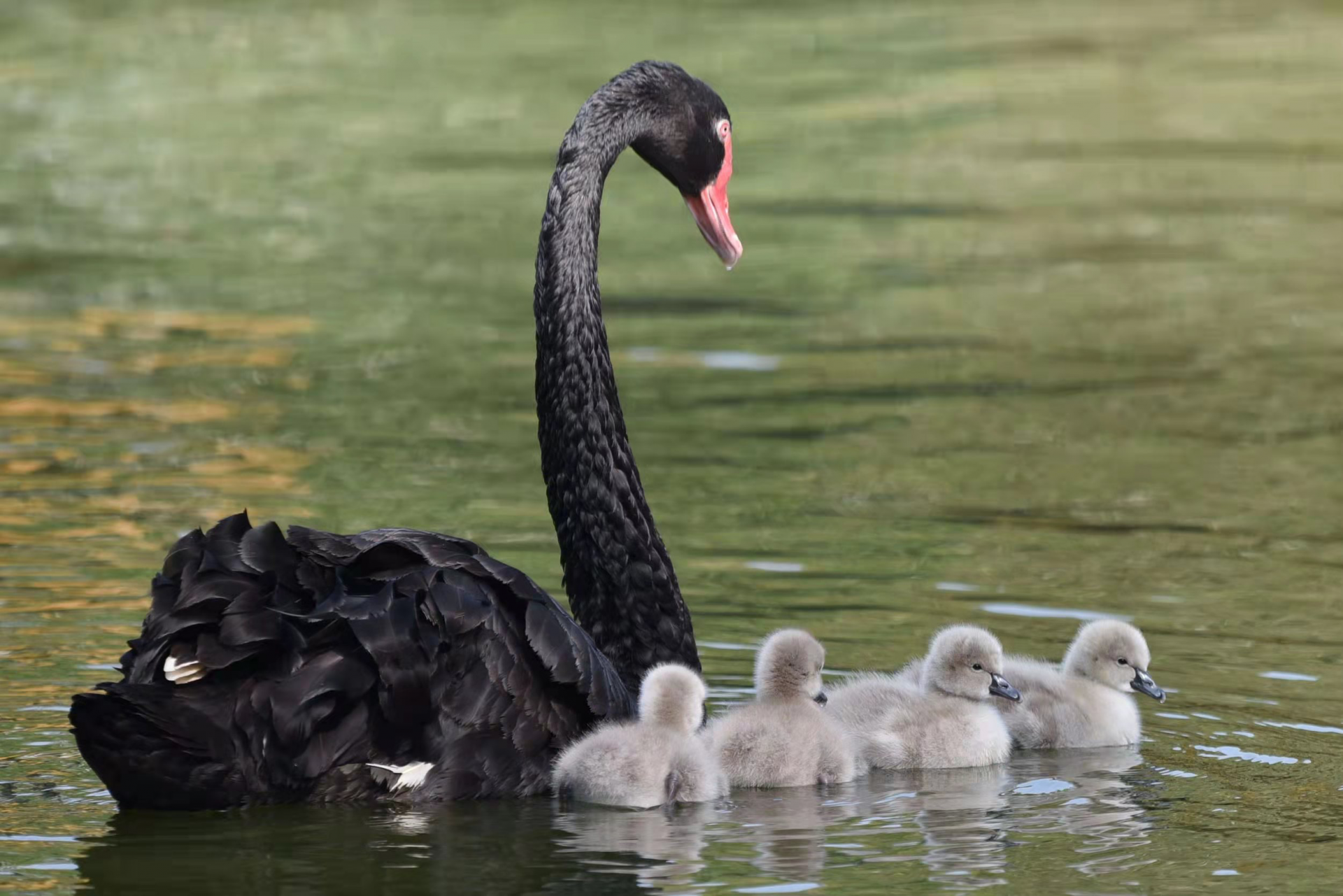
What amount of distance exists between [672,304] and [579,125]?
21.3ft

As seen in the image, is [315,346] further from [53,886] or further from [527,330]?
[53,886]

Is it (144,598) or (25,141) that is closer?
(144,598)

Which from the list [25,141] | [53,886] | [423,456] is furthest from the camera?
[25,141]

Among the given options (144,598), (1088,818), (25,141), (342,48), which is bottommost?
(1088,818)

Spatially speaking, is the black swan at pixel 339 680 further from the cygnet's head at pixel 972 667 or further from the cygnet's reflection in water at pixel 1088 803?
the cygnet's reflection in water at pixel 1088 803

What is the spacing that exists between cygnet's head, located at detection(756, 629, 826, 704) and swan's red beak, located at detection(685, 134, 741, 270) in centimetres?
162

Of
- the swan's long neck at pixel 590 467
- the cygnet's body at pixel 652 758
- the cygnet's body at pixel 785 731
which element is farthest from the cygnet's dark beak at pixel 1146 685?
the cygnet's body at pixel 652 758

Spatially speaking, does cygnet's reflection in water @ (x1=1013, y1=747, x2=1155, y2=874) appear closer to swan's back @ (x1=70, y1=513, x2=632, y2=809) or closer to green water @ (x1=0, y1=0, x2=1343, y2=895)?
green water @ (x1=0, y1=0, x2=1343, y2=895)

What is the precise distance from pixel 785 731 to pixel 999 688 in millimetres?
685

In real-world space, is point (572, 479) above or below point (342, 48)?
below

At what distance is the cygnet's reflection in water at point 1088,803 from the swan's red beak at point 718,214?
1.81 meters

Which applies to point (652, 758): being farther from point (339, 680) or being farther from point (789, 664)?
point (339, 680)

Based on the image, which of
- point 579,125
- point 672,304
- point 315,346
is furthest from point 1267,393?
point 579,125

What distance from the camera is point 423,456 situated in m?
10.1
